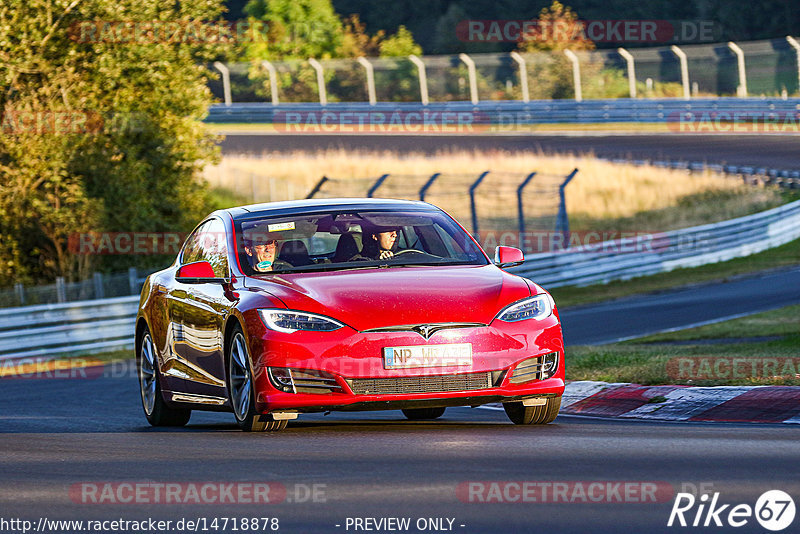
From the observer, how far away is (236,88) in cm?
5675

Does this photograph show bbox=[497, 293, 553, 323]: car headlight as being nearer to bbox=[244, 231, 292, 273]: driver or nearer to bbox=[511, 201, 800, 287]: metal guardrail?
bbox=[244, 231, 292, 273]: driver

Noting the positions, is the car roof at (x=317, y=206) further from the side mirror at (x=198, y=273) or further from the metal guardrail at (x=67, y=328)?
the metal guardrail at (x=67, y=328)

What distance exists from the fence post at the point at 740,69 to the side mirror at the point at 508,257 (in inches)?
1456

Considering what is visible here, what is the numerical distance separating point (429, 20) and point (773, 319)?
5488 centimetres

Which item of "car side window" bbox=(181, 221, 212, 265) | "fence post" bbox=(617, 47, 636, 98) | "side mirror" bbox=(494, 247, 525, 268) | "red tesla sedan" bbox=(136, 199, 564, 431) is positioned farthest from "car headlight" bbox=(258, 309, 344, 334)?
"fence post" bbox=(617, 47, 636, 98)

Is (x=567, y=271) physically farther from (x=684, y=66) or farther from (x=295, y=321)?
(x=295, y=321)

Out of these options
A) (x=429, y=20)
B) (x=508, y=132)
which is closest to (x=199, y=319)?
(x=508, y=132)

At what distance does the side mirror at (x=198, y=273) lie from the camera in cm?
1003

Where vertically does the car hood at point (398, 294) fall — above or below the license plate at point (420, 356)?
above

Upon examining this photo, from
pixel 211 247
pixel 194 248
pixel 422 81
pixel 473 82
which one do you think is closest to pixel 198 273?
pixel 211 247

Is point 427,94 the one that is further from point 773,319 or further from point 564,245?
point 773,319

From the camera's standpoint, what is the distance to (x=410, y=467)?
7.70 metres

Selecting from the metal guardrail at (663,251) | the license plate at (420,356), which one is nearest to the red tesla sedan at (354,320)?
the license plate at (420,356)

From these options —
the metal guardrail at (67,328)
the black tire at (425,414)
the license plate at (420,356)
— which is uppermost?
the license plate at (420,356)
